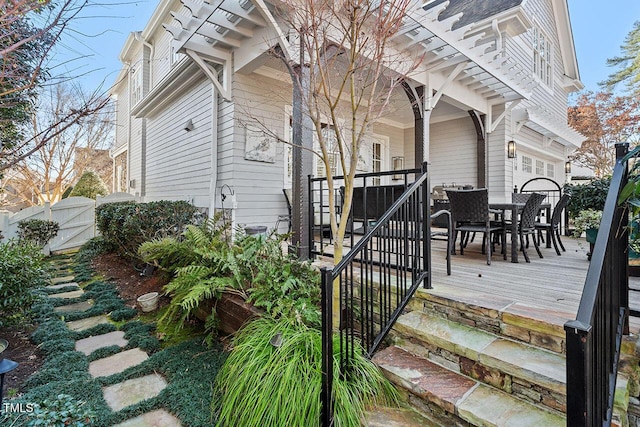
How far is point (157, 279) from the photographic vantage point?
437 cm

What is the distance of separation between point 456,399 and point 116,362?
2.60 metres

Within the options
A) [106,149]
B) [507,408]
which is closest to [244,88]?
[507,408]

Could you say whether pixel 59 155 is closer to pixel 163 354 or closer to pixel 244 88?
pixel 244 88

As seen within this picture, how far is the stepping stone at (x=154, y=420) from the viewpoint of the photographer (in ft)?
6.30

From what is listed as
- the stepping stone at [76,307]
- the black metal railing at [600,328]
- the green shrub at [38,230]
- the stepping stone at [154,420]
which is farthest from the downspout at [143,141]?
the black metal railing at [600,328]

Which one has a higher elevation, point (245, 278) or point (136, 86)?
point (136, 86)

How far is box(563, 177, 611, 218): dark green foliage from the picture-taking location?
4.73m

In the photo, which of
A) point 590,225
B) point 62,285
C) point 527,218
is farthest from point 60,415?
point 590,225

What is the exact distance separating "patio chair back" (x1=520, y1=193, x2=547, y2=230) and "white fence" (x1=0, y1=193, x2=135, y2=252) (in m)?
9.08

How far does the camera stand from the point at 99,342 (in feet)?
9.65

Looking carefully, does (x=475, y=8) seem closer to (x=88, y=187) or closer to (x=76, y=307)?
(x=76, y=307)

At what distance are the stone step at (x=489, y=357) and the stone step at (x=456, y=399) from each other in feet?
0.16

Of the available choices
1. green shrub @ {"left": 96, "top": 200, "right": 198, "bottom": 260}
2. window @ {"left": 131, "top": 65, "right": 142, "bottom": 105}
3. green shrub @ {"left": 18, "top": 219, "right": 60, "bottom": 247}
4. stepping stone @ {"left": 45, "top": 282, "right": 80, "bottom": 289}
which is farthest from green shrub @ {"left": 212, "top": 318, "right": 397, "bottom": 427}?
window @ {"left": 131, "top": 65, "right": 142, "bottom": 105}

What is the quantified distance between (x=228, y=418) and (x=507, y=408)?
1.53m
